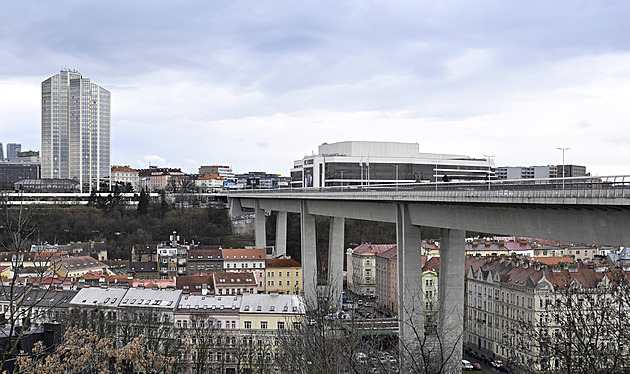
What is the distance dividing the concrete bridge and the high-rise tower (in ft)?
334

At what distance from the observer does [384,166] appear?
104062mm

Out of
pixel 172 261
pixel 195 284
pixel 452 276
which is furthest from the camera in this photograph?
pixel 172 261

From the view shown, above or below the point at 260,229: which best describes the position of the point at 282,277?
below

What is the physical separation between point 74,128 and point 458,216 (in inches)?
5144

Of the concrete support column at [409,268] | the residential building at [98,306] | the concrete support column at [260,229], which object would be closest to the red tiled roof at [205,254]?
the concrete support column at [260,229]

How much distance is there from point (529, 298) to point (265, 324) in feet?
59.2

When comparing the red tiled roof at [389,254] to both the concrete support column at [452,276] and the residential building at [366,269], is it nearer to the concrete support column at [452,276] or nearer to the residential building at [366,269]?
the residential building at [366,269]

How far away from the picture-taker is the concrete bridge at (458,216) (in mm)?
22719

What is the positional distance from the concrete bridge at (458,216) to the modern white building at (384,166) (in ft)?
140

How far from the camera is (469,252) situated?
74188 mm

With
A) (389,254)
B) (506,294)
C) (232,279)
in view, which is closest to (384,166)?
(389,254)

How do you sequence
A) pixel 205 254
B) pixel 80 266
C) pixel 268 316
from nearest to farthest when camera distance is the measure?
pixel 268 316 < pixel 80 266 < pixel 205 254

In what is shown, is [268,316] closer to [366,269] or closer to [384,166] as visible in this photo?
[366,269]

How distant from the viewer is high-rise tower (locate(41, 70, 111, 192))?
14775 cm
